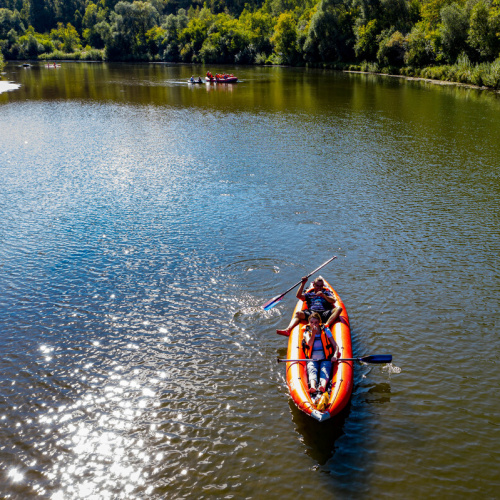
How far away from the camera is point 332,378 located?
9.87 metres

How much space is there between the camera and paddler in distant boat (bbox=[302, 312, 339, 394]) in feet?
32.1

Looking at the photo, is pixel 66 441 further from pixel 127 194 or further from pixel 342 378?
pixel 127 194

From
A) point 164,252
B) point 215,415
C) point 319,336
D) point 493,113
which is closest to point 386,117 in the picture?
point 493,113

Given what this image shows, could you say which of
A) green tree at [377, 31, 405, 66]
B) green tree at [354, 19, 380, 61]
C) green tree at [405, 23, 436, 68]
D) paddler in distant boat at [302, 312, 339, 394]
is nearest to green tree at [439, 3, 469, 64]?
green tree at [405, 23, 436, 68]

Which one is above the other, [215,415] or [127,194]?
[127,194]

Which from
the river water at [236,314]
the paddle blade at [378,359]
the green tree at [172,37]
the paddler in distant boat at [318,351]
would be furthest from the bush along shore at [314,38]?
the paddle blade at [378,359]

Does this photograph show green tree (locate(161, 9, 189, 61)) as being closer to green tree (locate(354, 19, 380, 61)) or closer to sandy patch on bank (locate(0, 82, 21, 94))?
green tree (locate(354, 19, 380, 61))

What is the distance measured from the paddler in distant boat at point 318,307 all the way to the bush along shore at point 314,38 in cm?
4683

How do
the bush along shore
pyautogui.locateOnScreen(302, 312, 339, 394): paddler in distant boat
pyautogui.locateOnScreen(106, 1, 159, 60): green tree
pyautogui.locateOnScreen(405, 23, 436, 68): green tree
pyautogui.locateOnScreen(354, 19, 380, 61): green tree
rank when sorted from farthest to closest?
pyautogui.locateOnScreen(106, 1, 159, 60): green tree → pyautogui.locateOnScreen(354, 19, 380, 61): green tree → pyautogui.locateOnScreen(405, 23, 436, 68): green tree → the bush along shore → pyautogui.locateOnScreen(302, 312, 339, 394): paddler in distant boat

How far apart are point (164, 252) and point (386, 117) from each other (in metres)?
27.7

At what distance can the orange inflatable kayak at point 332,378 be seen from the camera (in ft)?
29.4

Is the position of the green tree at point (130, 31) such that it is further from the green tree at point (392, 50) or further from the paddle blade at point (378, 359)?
the paddle blade at point (378, 359)

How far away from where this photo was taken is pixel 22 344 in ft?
39.5

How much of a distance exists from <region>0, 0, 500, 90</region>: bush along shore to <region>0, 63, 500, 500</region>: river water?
34.9m
